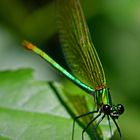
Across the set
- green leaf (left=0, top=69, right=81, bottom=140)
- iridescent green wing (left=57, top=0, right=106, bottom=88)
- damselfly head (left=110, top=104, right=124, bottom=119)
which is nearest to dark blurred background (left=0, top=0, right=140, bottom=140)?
iridescent green wing (left=57, top=0, right=106, bottom=88)

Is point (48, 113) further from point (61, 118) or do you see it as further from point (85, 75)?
point (85, 75)

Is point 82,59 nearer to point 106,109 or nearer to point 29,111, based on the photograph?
point 106,109

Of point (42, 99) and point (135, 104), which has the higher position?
point (42, 99)

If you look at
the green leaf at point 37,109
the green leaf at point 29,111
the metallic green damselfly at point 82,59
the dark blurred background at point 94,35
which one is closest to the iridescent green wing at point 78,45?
the metallic green damselfly at point 82,59

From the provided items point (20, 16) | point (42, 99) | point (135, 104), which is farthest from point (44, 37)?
point (42, 99)

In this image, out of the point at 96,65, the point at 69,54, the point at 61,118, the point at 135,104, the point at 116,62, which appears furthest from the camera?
the point at 116,62

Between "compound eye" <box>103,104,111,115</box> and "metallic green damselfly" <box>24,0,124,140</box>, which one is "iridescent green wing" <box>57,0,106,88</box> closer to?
"metallic green damselfly" <box>24,0,124,140</box>

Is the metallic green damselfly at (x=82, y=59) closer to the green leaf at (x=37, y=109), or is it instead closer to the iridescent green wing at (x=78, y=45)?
the iridescent green wing at (x=78, y=45)
